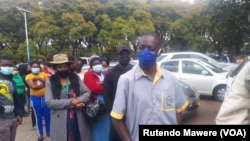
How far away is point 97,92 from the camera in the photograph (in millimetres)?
5266

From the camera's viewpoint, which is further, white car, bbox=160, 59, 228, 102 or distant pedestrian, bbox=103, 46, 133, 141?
white car, bbox=160, 59, 228, 102

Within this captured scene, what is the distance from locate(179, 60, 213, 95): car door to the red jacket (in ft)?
A: 22.5

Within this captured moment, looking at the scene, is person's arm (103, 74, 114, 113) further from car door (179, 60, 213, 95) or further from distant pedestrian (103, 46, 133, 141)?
car door (179, 60, 213, 95)

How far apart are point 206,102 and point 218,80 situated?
844 mm

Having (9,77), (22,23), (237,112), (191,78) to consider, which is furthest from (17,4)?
(237,112)

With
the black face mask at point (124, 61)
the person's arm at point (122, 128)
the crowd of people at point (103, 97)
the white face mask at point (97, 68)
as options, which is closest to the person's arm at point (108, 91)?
the crowd of people at point (103, 97)

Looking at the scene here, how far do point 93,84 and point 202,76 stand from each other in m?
7.18

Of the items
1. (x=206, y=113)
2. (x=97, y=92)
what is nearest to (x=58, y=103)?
(x=97, y=92)

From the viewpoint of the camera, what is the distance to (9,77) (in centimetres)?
504

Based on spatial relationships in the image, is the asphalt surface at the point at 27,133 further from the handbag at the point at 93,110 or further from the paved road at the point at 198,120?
the handbag at the point at 93,110

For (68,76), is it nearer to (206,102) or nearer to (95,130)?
(95,130)

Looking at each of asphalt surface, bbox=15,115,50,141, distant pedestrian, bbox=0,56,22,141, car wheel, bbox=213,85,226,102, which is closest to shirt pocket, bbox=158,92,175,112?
distant pedestrian, bbox=0,56,22,141

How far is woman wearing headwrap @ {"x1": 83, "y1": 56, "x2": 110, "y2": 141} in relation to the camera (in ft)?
16.2

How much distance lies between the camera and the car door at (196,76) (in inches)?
459
